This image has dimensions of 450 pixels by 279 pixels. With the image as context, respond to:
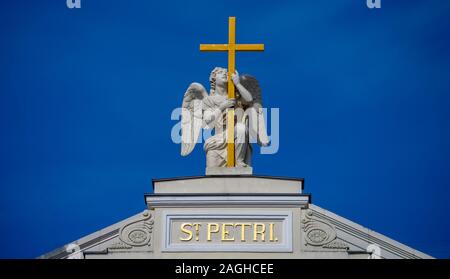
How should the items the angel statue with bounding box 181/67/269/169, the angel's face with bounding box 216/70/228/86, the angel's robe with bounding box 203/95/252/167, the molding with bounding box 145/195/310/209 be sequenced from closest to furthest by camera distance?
the molding with bounding box 145/195/310/209 → the angel's robe with bounding box 203/95/252/167 → the angel statue with bounding box 181/67/269/169 → the angel's face with bounding box 216/70/228/86

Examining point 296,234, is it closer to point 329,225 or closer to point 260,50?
point 329,225

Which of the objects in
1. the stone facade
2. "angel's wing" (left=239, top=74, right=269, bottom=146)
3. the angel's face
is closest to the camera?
the stone facade

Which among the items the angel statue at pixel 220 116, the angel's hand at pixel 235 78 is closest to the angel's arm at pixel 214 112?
the angel statue at pixel 220 116

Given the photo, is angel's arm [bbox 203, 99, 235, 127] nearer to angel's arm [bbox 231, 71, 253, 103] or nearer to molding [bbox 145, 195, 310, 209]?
angel's arm [bbox 231, 71, 253, 103]

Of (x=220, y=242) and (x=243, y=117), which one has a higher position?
(x=243, y=117)

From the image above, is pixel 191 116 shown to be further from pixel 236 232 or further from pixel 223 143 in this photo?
pixel 236 232

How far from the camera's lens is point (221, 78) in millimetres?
38625

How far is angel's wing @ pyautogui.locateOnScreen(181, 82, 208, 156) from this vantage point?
1512 inches

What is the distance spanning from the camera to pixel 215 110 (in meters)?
38.4

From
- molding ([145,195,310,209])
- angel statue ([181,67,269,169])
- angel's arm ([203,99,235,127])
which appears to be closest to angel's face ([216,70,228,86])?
angel statue ([181,67,269,169])

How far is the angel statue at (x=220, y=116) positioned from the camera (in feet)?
125
